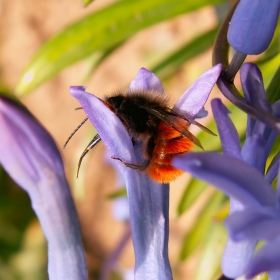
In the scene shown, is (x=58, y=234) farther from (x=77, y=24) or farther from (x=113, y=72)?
(x=113, y=72)

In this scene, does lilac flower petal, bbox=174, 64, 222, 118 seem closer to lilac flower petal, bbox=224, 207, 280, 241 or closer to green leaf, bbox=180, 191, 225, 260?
lilac flower petal, bbox=224, 207, 280, 241

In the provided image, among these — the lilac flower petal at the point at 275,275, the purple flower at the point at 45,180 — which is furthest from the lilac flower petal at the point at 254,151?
the purple flower at the point at 45,180

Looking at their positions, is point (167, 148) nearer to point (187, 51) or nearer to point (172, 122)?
point (172, 122)

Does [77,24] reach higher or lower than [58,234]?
higher

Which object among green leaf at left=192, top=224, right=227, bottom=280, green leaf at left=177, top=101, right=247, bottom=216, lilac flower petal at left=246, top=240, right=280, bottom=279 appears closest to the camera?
lilac flower petal at left=246, top=240, right=280, bottom=279

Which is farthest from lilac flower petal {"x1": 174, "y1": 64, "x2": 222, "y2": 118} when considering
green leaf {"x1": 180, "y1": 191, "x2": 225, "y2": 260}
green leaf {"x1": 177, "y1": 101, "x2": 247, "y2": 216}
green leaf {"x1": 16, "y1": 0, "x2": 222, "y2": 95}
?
green leaf {"x1": 180, "y1": 191, "x2": 225, "y2": 260}

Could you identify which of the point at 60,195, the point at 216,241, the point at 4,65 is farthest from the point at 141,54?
the point at 60,195

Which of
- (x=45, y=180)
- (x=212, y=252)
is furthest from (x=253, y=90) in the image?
(x=212, y=252)
